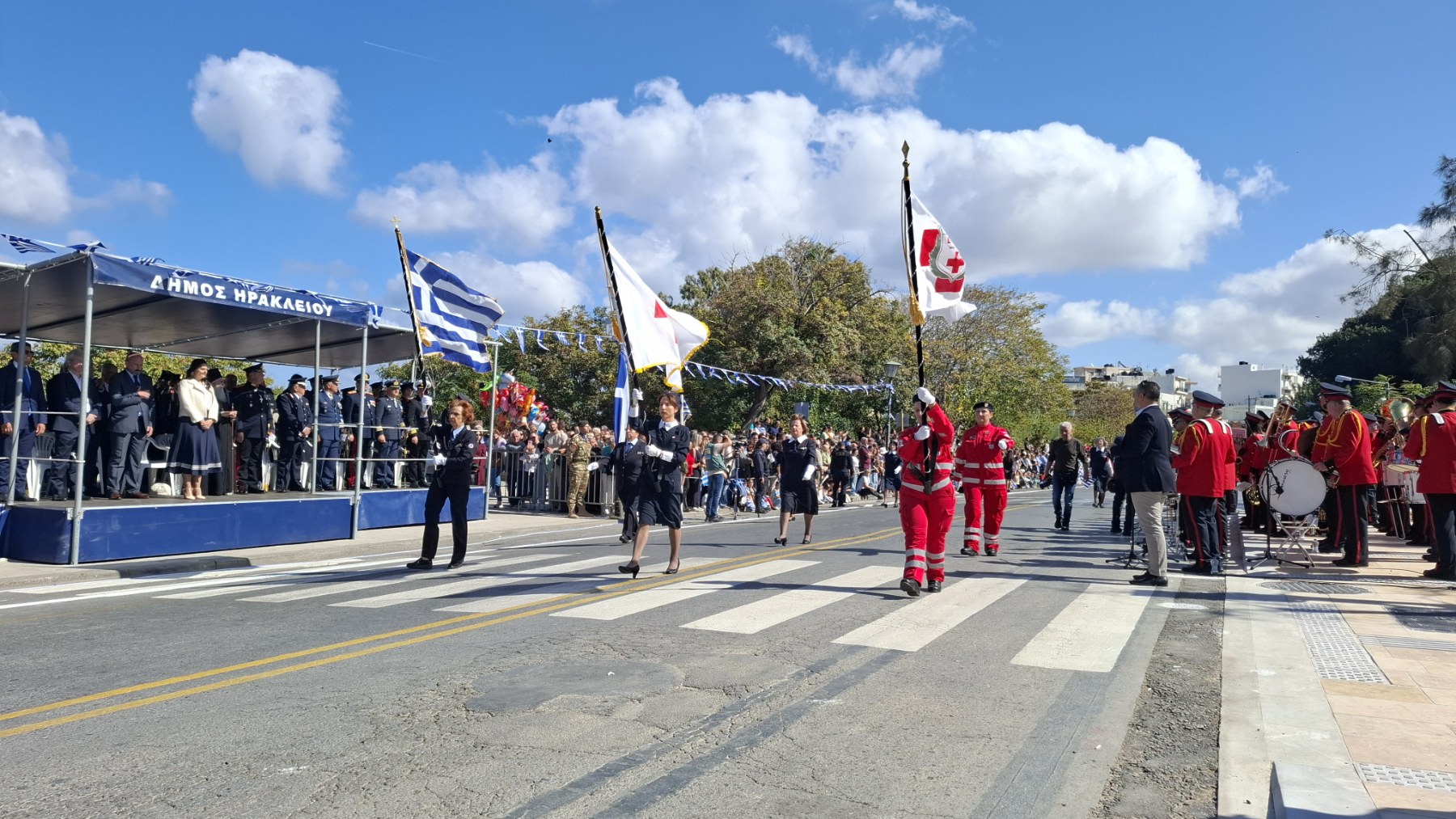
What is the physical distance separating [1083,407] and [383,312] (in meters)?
82.6

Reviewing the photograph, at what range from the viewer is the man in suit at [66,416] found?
42.3ft

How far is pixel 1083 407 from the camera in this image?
296 ft

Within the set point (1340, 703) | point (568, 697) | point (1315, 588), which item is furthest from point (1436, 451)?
point (568, 697)

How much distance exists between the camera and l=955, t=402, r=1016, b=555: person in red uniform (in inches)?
525

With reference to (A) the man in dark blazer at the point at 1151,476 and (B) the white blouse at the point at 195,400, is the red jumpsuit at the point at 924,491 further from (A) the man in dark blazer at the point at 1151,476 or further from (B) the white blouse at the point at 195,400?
(B) the white blouse at the point at 195,400

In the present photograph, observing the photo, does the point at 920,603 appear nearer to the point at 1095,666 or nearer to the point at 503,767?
the point at 1095,666

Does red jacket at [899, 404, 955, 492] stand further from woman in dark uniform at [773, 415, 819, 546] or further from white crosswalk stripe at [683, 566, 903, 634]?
woman in dark uniform at [773, 415, 819, 546]

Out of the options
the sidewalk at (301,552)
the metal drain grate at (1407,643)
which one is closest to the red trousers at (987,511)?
the sidewalk at (301,552)

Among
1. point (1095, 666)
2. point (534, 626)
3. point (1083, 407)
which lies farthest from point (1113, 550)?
point (1083, 407)

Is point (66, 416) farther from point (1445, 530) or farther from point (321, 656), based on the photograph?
point (1445, 530)

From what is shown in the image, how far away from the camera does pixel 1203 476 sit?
11047 millimetres

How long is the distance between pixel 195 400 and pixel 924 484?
32.9ft

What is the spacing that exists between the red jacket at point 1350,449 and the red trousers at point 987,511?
12.2 ft

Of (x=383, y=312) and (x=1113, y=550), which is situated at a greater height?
(x=383, y=312)
